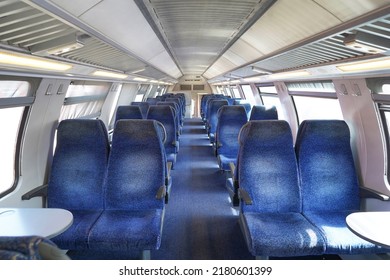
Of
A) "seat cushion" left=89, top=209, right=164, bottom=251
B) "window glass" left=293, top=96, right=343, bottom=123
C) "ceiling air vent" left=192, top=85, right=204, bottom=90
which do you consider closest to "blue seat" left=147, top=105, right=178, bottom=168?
"window glass" left=293, top=96, right=343, bottom=123

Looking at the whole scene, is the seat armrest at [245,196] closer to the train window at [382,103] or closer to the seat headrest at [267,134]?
the seat headrest at [267,134]

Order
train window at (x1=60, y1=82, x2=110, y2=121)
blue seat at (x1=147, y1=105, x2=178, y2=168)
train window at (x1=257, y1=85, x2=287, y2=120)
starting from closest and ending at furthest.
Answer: train window at (x1=60, y1=82, x2=110, y2=121) → blue seat at (x1=147, y1=105, x2=178, y2=168) → train window at (x1=257, y1=85, x2=287, y2=120)

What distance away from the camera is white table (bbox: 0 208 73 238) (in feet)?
6.34

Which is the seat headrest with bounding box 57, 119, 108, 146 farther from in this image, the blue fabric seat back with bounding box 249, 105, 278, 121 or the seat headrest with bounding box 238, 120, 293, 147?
the blue fabric seat back with bounding box 249, 105, 278, 121

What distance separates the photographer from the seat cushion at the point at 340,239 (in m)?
2.57

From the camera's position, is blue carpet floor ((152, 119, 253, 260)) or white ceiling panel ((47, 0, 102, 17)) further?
blue carpet floor ((152, 119, 253, 260))

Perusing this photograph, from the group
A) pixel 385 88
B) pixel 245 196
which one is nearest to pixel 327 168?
pixel 245 196

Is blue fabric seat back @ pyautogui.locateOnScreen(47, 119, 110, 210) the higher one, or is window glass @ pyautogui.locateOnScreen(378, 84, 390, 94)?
window glass @ pyautogui.locateOnScreen(378, 84, 390, 94)

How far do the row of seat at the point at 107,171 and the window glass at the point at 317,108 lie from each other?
3.04 meters

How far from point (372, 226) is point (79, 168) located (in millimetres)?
2844

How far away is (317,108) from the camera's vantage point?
592cm

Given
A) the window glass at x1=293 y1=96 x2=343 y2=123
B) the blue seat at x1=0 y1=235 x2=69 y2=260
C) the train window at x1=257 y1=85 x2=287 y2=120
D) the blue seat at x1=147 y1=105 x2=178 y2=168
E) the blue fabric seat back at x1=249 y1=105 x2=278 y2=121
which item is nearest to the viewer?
the blue seat at x1=0 y1=235 x2=69 y2=260

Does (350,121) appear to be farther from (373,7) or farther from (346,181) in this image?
(373,7)

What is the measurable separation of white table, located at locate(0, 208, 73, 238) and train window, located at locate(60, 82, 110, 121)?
9.88 feet
